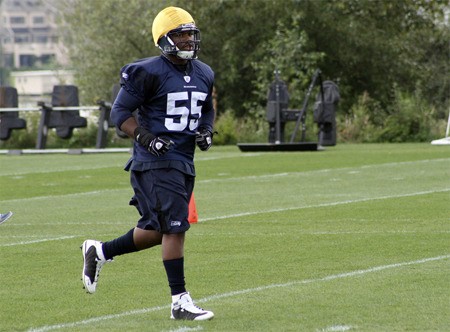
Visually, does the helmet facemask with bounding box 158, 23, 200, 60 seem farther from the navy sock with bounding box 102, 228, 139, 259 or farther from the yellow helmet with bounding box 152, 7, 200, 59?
the navy sock with bounding box 102, 228, 139, 259

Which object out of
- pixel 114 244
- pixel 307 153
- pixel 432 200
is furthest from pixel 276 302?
pixel 307 153

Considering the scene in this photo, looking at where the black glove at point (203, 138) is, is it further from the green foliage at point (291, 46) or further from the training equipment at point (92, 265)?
the green foliage at point (291, 46)

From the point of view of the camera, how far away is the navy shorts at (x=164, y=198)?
27.1ft

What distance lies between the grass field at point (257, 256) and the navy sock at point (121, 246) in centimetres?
32

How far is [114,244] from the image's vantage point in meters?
8.80

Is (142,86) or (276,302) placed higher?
(142,86)

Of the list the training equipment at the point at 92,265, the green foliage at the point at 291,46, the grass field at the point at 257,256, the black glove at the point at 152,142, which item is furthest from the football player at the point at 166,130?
the green foliage at the point at 291,46

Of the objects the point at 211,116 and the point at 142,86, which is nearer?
the point at 142,86

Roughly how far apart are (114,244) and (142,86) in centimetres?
106

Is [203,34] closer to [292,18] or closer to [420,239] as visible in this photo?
[292,18]

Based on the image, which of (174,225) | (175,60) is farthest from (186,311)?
(175,60)

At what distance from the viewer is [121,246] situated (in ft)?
28.6

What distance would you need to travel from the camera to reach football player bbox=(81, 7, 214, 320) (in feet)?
27.2

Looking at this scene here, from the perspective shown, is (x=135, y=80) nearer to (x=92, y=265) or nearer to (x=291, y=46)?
(x=92, y=265)
